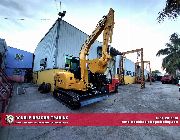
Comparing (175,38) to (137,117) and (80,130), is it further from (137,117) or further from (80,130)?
(80,130)

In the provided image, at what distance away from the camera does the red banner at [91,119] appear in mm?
6504

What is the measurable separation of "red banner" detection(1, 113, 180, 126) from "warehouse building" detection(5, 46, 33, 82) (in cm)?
1964

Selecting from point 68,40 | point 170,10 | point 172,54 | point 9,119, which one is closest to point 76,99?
point 9,119

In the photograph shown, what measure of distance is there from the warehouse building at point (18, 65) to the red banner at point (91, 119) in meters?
19.6

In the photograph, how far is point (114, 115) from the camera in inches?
305

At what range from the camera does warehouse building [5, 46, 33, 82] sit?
25156mm

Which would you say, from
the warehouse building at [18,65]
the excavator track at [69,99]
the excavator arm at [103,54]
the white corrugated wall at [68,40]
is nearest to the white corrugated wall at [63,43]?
the white corrugated wall at [68,40]

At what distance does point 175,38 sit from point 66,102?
121 feet

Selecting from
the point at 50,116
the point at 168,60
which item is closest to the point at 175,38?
the point at 168,60

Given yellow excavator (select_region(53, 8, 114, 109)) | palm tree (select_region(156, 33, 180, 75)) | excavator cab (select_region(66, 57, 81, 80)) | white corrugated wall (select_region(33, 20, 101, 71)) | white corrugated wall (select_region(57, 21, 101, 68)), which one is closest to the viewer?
yellow excavator (select_region(53, 8, 114, 109))

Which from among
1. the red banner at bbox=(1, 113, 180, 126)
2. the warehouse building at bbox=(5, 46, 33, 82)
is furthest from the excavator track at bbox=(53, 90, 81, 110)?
the warehouse building at bbox=(5, 46, 33, 82)

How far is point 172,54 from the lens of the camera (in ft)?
125

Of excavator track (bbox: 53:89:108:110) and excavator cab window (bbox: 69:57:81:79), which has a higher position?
excavator cab window (bbox: 69:57:81:79)

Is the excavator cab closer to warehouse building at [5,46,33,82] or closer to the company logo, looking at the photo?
the company logo
